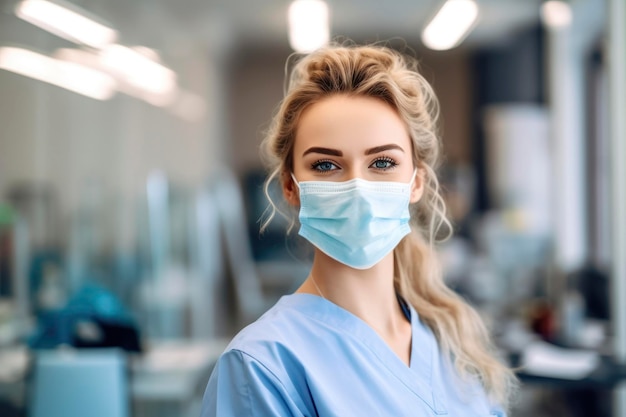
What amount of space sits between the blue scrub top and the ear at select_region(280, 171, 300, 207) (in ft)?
0.56

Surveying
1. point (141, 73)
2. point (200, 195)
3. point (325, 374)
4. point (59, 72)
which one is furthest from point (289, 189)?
point (200, 195)

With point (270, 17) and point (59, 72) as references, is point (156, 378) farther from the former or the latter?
point (270, 17)

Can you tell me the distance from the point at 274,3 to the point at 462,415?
437cm

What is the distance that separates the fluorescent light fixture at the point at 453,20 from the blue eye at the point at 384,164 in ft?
9.21

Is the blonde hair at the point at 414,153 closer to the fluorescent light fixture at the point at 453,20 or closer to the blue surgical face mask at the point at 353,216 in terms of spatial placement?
the blue surgical face mask at the point at 353,216

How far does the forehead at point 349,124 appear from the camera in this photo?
3.09 ft

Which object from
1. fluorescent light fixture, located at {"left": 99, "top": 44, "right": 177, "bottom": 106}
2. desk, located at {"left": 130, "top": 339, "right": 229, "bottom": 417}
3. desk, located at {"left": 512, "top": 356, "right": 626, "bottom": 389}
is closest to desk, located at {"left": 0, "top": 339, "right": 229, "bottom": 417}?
desk, located at {"left": 130, "top": 339, "right": 229, "bottom": 417}

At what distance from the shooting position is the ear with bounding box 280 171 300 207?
1.05 metres

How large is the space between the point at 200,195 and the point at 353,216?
13.4 feet

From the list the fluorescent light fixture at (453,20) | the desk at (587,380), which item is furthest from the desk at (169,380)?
the fluorescent light fixture at (453,20)

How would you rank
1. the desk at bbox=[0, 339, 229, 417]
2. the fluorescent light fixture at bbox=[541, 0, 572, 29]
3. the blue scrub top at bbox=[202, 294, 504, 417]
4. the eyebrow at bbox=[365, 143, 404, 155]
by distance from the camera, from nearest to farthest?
the blue scrub top at bbox=[202, 294, 504, 417] → the eyebrow at bbox=[365, 143, 404, 155] → the desk at bbox=[0, 339, 229, 417] → the fluorescent light fixture at bbox=[541, 0, 572, 29]

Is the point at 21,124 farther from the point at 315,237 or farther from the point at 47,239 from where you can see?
the point at 315,237

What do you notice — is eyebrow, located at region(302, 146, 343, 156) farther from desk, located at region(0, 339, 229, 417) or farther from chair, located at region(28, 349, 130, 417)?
desk, located at region(0, 339, 229, 417)

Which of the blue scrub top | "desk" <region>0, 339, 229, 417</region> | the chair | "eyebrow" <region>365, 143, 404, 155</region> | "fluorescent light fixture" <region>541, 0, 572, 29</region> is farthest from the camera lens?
"fluorescent light fixture" <region>541, 0, 572, 29</region>
